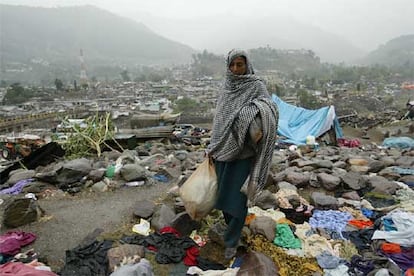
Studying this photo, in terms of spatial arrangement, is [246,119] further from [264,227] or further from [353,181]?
[353,181]

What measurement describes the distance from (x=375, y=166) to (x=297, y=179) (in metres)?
1.71

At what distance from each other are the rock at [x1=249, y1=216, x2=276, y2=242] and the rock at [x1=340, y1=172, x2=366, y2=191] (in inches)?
60.5

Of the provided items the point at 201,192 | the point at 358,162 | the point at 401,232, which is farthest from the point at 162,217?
the point at 358,162

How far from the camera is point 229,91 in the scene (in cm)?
213

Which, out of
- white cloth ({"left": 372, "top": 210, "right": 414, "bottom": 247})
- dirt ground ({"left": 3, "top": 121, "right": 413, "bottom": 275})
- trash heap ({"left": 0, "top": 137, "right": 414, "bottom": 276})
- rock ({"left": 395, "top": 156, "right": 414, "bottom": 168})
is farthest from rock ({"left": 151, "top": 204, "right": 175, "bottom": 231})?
rock ({"left": 395, "top": 156, "right": 414, "bottom": 168})

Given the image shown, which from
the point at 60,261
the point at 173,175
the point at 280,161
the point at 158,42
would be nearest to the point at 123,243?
the point at 60,261

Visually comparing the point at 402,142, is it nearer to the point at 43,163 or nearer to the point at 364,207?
the point at 364,207

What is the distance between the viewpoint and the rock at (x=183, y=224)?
9.05 feet

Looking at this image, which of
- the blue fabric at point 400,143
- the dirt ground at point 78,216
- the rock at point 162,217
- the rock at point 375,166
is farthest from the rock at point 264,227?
the blue fabric at point 400,143

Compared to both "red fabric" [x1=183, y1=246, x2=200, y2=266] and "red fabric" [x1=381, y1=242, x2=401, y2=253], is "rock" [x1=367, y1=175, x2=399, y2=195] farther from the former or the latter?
"red fabric" [x1=183, y1=246, x2=200, y2=266]

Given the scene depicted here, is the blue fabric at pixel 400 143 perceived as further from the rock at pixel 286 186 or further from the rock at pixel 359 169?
the rock at pixel 286 186

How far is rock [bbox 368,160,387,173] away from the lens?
4.71 m

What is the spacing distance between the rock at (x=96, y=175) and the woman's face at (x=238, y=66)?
2700 millimetres

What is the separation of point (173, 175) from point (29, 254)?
7.04 ft
